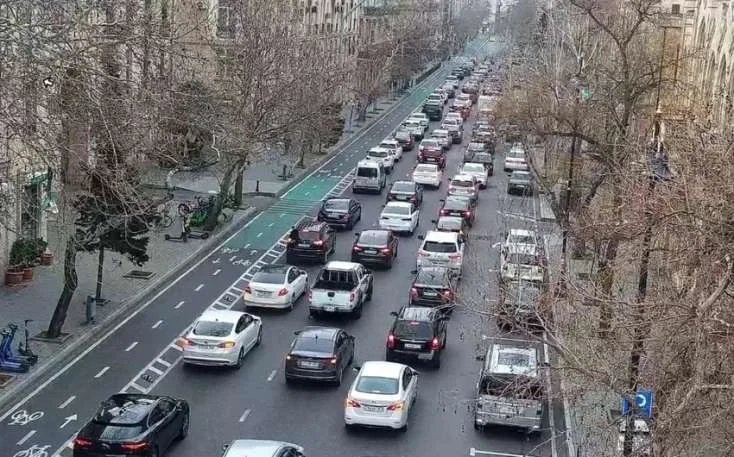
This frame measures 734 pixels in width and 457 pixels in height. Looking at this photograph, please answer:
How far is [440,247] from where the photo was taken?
36500 millimetres

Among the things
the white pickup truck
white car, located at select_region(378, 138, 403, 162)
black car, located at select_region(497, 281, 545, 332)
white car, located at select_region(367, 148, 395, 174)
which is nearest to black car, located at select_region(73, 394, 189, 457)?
black car, located at select_region(497, 281, 545, 332)

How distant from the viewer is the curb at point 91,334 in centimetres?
2416

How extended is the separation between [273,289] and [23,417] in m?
10.0

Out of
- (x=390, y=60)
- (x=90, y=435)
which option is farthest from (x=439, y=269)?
(x=390, y=60)

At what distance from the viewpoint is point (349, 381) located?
26.4 metres

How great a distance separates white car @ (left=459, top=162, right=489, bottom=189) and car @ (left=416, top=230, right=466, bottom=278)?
17956mm

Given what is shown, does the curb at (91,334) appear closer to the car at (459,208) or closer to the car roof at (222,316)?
the car roof at (222,316)

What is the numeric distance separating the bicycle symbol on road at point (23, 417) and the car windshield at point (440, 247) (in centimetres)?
1635

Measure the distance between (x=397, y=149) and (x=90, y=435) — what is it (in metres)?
46.5

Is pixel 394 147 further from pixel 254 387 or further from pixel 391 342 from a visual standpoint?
pixel 254 387

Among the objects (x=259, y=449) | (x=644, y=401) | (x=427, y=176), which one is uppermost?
(x=644, y=401)

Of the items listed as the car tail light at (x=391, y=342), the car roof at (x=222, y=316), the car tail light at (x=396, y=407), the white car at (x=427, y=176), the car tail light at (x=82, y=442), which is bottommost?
the white car at (x=427, y=176)

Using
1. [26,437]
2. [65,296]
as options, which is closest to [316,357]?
[26,437]

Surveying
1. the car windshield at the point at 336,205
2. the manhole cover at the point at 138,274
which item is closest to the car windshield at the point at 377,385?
the manhole cover at the point at 138,274
